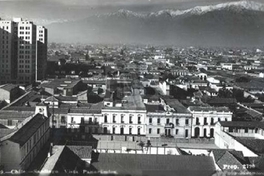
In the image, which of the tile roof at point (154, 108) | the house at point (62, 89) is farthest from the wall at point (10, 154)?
the house at point (62, 89)

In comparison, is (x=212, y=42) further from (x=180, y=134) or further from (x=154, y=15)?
(x=180, y=134)

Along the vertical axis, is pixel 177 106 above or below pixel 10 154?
above

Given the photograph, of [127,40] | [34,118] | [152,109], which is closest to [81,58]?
[127,40]

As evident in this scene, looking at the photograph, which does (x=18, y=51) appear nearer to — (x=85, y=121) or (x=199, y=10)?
(x=199, y=10)

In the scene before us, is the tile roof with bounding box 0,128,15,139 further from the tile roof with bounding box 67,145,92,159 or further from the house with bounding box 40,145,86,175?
the tile roof with bounding box 67,145,92,159

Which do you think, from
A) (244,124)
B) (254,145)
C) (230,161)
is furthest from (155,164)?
(244,124)
